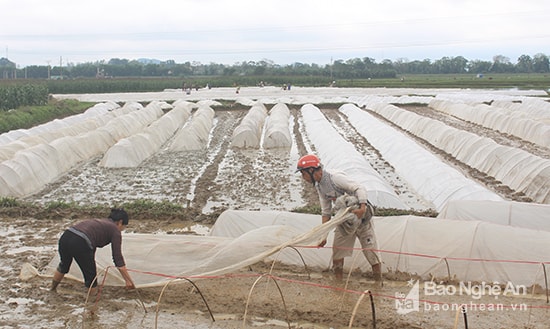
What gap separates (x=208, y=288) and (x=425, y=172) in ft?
23.0

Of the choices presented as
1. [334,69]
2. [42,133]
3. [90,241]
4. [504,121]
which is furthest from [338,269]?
Result: [334,69]

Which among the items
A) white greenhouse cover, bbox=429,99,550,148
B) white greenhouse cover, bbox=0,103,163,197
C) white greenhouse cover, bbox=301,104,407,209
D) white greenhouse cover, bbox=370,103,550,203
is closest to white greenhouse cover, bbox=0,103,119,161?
white greenhouse cover, bbox=0,103,163,197

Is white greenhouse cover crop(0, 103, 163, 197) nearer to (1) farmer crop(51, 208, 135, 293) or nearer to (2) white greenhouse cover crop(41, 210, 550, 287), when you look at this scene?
(2) white greenhouse cover crop(41, 210, 550, 287)

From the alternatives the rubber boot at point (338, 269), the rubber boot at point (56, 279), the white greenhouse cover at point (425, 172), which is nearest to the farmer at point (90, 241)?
the rubber boot at point (56, 279)

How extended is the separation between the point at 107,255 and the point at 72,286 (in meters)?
0.49

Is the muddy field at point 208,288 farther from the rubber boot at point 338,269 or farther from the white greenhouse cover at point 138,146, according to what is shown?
the white greenhouse cover at point 138,146

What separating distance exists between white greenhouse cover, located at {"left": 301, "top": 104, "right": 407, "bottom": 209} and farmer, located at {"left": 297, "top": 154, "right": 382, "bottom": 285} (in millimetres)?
3785

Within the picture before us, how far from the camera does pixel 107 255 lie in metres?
6.29

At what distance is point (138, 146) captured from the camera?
50.1 feet

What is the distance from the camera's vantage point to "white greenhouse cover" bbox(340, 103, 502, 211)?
9721 millimetres

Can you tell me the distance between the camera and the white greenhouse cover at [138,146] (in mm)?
14164

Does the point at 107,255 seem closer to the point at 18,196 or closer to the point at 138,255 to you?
the point at 138,255

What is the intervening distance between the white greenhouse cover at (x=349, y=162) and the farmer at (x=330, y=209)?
3.79 m

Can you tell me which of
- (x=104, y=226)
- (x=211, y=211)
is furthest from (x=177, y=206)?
(x=104, y=226)
